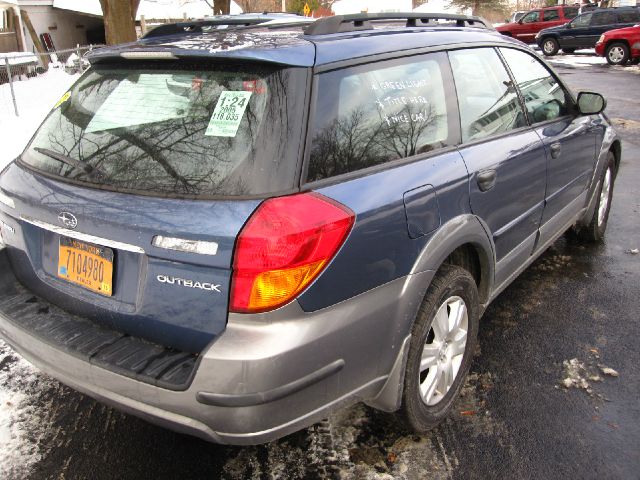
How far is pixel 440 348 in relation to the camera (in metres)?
2.61

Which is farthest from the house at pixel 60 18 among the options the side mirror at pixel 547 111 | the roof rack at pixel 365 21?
the roof rack at pixel 365 21

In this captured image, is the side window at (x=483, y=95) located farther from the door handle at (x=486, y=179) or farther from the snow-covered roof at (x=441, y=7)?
the snow-covered roof at (x=441, y=7)

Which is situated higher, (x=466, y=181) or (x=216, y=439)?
(x=466, y=181)

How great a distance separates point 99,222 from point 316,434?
1.35m

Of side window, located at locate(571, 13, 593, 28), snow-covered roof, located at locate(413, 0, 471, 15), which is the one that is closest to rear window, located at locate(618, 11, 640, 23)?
side window, located at locate(571, 13, 593, 28)

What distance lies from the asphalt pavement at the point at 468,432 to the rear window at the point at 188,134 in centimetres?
121

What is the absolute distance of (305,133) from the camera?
2021mm

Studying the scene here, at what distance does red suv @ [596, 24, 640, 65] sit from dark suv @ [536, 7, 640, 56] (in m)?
2.62

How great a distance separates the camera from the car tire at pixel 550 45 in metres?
24.7

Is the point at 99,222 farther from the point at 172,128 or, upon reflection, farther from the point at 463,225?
the point at 463,225

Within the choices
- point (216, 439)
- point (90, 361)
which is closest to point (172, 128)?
point (90, 361)

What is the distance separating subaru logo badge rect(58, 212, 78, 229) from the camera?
7.01ft

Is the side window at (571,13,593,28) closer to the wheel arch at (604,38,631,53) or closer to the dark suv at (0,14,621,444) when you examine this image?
the wheel arch at (604,38,631,53)

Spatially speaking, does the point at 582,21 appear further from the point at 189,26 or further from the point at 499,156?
the point at 189,26
